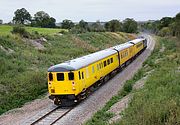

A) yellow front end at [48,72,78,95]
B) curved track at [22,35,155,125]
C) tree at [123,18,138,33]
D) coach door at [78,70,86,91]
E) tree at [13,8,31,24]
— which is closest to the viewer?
curved track at [22,35,155,125]

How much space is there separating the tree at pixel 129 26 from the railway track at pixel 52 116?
134 metres

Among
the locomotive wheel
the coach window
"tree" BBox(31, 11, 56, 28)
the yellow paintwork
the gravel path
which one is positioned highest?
"tree" BBox(31, 11, 56, 28)

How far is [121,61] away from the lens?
3669 centimetres

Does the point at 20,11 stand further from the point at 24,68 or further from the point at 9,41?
the point at 24,68

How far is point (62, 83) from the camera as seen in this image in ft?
68.8

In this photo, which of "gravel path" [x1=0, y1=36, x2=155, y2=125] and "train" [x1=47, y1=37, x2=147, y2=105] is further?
"train" [x1=47, y1=37, x2=147, y2=105]

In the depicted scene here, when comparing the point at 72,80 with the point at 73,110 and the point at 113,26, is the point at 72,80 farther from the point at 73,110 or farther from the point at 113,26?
the point at 113,26

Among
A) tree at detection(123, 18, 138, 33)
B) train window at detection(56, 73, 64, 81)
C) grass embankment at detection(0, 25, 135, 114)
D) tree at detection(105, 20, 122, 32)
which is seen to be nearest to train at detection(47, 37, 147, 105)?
train window at detection(56, 73, 64, 81)

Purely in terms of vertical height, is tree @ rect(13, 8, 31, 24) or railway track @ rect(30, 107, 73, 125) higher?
tree @ rect(13, 8, 31, 24)

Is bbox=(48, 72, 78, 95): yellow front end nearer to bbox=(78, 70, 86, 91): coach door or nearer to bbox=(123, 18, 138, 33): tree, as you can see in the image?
bbox=(78, 70, 86, 91): coach door

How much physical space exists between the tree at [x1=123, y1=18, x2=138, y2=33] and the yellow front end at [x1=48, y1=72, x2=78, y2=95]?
133441 mm

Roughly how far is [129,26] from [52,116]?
140 m

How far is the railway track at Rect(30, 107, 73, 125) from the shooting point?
1765 centimetres

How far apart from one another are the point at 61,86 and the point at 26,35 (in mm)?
29443
